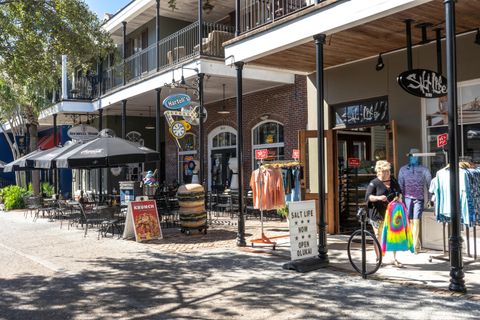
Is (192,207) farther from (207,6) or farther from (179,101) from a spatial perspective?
(207,6)

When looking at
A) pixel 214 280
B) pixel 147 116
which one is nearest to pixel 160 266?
pixel 214 280

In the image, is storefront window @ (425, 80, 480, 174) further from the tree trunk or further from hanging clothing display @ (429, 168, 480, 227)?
the tree trunk

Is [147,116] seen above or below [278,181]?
above

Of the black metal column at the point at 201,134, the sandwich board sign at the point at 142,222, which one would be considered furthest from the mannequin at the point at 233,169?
the sandwich board sign at the point at 142,222

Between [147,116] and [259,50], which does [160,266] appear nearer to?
[259,50]

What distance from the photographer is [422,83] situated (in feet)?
23.9

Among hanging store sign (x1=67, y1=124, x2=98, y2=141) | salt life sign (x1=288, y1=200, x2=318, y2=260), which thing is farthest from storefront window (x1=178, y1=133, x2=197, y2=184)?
salt life sign (x1=288, y1=200, x2=318, y2=260)

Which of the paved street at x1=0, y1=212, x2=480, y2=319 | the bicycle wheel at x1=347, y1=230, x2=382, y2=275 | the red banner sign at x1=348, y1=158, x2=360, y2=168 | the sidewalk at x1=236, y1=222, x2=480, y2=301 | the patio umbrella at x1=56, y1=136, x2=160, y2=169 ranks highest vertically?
the patio umbrella at x1=56, y1=136, x2=160, y2=169

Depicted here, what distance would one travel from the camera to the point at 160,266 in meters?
7.70

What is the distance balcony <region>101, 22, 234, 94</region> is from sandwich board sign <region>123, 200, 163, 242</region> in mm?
4663

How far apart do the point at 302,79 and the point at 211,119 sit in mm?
4925

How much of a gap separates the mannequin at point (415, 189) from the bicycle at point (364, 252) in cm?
89

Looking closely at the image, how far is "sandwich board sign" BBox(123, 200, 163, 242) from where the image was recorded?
10.2 meters

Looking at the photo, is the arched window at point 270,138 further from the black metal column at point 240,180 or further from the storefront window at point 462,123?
the storefront window at point 462,123
